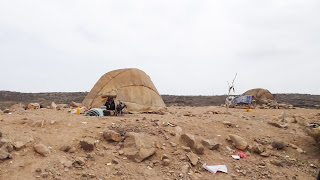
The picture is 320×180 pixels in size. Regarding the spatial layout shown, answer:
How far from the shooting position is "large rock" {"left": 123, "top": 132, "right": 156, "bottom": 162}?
4168mm

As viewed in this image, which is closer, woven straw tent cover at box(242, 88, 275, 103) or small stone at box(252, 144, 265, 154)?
small stone at box(252, 144, 265, 154)

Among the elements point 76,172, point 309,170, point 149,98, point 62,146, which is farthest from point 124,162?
point 149,98

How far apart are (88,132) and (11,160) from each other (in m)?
1.45

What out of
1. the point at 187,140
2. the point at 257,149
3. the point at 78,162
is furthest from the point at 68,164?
the point at 257,149

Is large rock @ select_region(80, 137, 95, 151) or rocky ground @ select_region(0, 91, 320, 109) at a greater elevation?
rocky ground @ select_region(0, 91, 320, 109)

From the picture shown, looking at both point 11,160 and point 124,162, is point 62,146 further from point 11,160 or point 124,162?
point 124,162

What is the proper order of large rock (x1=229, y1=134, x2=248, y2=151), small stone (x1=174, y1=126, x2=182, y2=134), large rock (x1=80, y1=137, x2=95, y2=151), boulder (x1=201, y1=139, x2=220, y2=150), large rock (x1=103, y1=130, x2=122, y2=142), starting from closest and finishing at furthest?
large rock (x1=80, y1=137, x2=95, y2=151) → large rock (x1=103, y1=130, x2=122, y2=142) → boulder (x1=201, y1=139, x2=220, y2=150) → large rock (x1=229, y1=134, x2=248, y2=151) → small stone (x1=174, y1=126, x2=182, y2=134)

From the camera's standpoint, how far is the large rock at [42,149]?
396 centimetres

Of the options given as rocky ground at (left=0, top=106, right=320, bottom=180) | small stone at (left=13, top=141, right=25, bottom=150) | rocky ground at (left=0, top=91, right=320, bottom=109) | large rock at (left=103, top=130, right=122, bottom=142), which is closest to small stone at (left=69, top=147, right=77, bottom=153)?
rocky ground at (left=0, top=106, right=320, bottom=180)

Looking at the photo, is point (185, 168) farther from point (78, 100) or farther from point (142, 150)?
point (78, 100)

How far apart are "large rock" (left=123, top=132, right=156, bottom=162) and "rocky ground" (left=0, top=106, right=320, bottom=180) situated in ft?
0.06

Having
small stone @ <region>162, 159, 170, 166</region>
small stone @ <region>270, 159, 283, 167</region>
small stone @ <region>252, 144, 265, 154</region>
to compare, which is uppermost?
small stone @ <region>252, 144, 265, 154</region>

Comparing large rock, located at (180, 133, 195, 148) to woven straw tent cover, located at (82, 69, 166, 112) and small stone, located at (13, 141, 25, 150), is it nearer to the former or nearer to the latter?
small stone, located at (13, 141, 25, 150)

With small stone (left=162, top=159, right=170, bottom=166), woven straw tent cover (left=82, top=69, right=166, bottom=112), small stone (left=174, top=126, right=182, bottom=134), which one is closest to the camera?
small stone (left=162, top=159, right=170, bottom=166)
